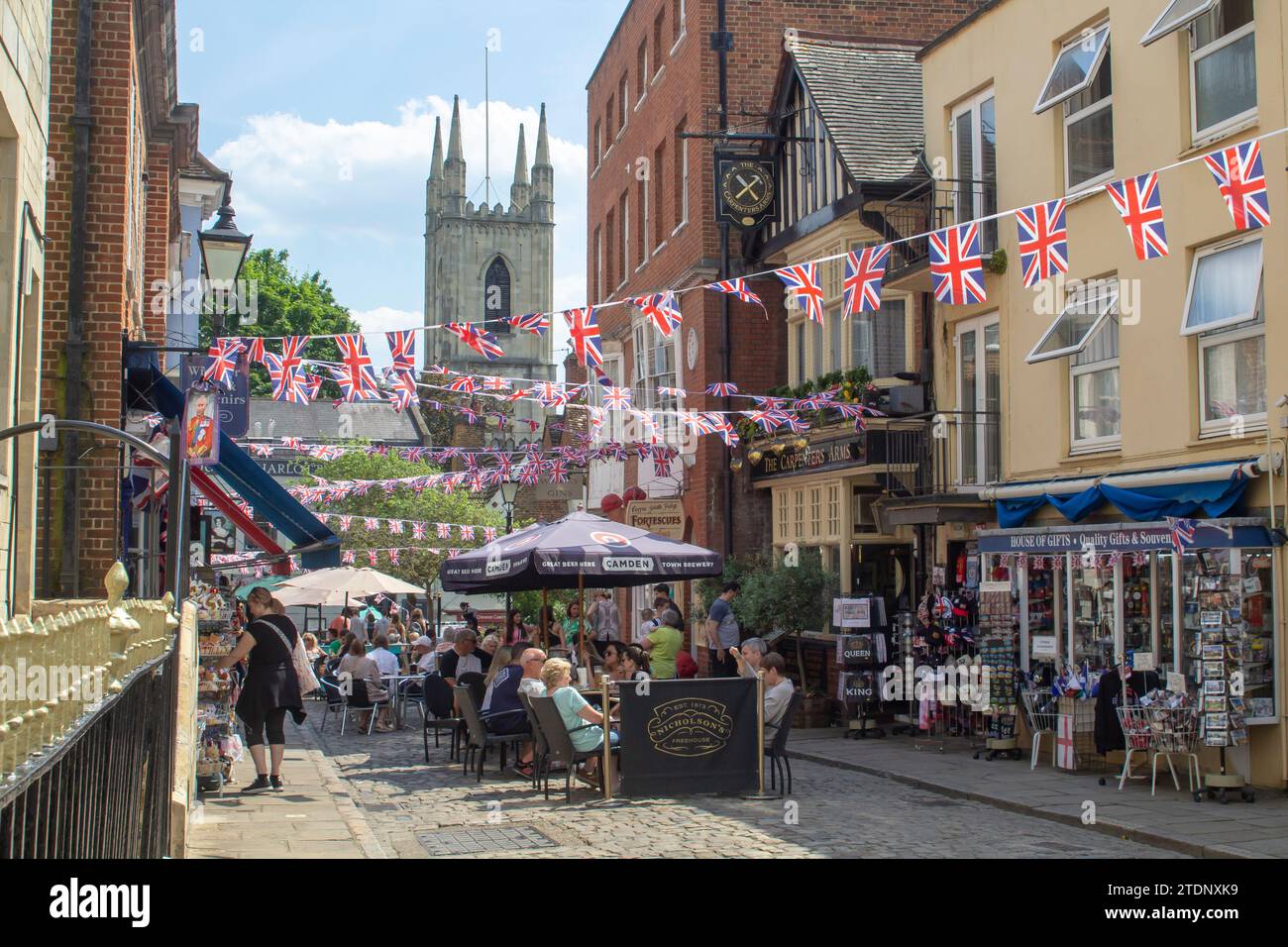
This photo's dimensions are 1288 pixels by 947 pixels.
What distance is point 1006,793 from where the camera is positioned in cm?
1266

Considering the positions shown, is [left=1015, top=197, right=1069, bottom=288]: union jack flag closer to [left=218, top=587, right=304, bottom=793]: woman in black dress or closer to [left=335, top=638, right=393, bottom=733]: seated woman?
[left=218, top=587, right=304, bottom=793]: woman in black dress

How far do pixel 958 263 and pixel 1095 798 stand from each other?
16.5 ft

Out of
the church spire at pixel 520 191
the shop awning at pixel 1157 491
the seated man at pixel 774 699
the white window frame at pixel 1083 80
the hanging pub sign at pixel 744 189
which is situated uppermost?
the church spire at pixel 520 191

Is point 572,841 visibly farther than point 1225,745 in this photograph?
No

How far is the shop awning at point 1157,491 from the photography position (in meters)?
12.7

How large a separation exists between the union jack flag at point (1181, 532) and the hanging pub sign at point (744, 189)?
13069 mm

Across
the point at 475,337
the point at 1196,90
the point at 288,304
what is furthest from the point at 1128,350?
the point at 288,304

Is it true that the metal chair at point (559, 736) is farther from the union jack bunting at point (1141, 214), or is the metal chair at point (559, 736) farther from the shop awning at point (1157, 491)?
the union jack bunting at point (1141, 214)

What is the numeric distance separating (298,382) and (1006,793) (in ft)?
29.2

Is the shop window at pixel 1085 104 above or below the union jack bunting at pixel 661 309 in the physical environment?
above

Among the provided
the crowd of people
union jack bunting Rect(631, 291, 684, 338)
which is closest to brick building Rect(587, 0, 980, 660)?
the crowd of people

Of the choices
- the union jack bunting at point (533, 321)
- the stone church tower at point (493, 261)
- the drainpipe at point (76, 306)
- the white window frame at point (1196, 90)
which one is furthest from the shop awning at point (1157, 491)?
the stone church tower at point (493, 261)
